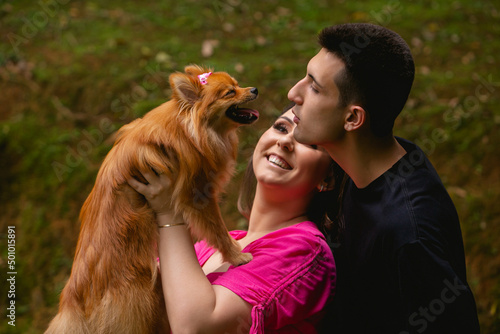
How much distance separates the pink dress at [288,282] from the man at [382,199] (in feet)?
0.56

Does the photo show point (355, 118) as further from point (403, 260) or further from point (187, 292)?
point (187, 292)

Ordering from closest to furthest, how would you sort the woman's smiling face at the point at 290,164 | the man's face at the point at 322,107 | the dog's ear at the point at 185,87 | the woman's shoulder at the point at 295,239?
1. the man's face at the point at 322,107
2. the woman's shoulder at the point at 295,239
3. the dog's ear at the point at 185,87
4. the woman's smiling face at the point at 290,164

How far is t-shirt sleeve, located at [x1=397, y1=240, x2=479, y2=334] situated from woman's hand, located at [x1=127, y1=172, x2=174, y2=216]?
4.39 feet

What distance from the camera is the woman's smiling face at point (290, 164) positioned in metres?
2.68

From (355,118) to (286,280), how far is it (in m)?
0.92

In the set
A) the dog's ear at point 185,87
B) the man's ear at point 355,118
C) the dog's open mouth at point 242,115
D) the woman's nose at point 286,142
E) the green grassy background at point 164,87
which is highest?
the dog's ear at point 185,87

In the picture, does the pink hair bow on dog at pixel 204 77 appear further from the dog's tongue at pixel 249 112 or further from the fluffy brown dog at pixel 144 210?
the dog's tongue at pixel 249 112

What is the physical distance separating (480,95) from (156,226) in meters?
4.41

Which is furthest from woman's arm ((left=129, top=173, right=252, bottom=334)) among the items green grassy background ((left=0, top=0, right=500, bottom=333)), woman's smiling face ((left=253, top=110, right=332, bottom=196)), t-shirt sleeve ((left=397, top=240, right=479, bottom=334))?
green grassy background ((left=0, top=0, right=500, bottom=333))

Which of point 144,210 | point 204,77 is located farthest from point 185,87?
point 144,210

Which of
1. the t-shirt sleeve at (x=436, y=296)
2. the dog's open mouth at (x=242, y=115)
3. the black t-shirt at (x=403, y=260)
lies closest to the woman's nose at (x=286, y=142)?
the dog's open mouth at (x=242, y=115)

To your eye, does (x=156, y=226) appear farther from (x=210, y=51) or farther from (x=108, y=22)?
(x=108, y=22)

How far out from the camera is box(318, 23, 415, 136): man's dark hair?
2.21 meters

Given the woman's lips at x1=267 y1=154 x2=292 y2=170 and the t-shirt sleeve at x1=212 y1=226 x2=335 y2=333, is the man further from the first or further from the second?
the woman's lips at x1=267 y1=154 x2=292 y2=170
